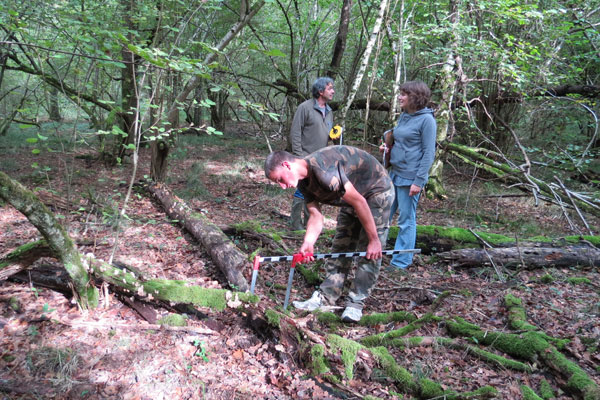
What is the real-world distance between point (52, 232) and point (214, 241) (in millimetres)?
1964

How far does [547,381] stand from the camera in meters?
2.65

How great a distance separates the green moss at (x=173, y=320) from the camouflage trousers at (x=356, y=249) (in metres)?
1.40

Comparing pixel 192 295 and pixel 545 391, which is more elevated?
pixel 192 295

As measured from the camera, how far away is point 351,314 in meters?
3.37

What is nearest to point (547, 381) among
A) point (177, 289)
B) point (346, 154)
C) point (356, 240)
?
point (356, 240)

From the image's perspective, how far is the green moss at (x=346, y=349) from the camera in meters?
2.62

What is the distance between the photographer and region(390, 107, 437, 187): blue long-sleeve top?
4023 mm

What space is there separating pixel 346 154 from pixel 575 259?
3731mm

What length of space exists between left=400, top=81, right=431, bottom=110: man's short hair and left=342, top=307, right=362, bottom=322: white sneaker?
2377 mm

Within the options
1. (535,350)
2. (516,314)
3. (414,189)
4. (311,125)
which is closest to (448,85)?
(311,125)

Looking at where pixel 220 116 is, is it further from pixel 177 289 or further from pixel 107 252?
pixel 177 289

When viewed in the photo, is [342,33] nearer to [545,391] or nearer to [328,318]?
[328,318]

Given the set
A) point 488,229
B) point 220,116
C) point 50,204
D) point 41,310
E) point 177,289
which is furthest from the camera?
point 220,116

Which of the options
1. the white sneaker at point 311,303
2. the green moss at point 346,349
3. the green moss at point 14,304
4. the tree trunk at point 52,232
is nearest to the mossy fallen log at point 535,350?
the green moss at point 346,349
